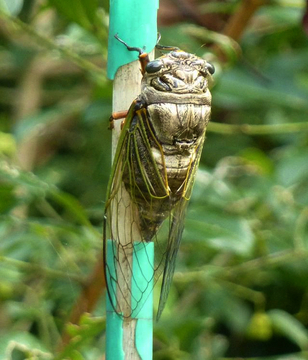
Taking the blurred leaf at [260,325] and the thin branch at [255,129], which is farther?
the blurred leaf at [260,325]

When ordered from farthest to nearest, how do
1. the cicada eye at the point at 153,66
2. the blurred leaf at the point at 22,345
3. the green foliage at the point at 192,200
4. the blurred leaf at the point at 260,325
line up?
the blurred leaf at the point at 260,325
the green foliage at the point at 192,200
the blurred leaf at the point at 22,345
the cicada eye at the point at 153,66

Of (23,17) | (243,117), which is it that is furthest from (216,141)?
(23,17)

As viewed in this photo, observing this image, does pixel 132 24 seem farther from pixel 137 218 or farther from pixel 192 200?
pixel 192 200

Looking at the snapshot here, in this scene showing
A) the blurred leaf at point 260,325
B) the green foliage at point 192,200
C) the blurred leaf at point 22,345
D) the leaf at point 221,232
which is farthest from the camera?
the blurred leaf at point 260,325

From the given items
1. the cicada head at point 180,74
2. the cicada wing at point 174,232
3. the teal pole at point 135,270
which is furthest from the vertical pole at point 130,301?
the cicada wing at point 174,232

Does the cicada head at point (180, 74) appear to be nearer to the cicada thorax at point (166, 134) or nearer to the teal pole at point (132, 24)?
the cicada thorax at point (166, 134)

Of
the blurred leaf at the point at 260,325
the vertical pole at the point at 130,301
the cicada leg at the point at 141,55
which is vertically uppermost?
the blurred leaf at the point at 260,325

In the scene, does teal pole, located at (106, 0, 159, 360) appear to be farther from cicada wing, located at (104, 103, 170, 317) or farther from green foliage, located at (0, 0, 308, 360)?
green foliage, located at (0, 0, 308, 360)

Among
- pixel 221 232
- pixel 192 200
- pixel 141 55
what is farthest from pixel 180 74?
pixel 192 200
